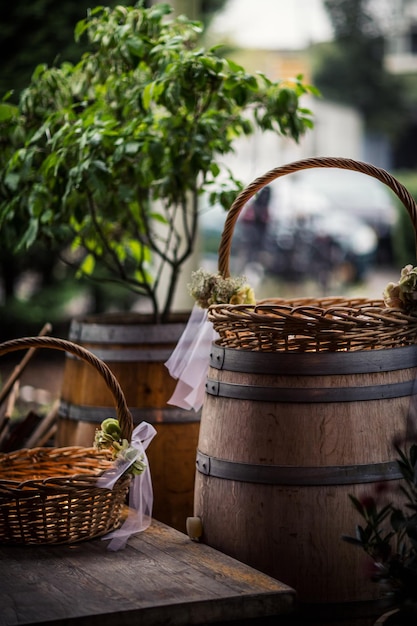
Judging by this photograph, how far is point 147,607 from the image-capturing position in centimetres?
187

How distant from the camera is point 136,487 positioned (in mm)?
2455

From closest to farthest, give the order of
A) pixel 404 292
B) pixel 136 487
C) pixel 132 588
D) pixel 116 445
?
pixel 132 588 < pixel 404 292 < pixel 116 445 < pixel 136 487

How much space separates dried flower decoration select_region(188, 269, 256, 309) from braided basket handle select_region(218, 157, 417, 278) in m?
0.05

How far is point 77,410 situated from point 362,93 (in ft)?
48.6

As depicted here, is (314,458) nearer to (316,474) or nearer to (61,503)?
(316,474)

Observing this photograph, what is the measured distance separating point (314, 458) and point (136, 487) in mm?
588

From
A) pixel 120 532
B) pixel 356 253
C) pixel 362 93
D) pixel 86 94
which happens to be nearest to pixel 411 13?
pixel 362 93

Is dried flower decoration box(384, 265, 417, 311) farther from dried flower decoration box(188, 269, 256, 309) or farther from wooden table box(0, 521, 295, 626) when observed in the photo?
wooden table box(0, 521, 295, 626)

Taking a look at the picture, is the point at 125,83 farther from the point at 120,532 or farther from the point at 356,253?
the point at 356,253

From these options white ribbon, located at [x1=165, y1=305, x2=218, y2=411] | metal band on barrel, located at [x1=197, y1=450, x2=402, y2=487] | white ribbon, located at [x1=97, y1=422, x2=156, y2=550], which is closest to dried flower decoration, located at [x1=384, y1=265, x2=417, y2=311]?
metal band on barrel, located at [x1=197, y1=450, x2=402, y2=487]

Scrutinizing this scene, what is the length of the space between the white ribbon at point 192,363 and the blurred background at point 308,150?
3932mm

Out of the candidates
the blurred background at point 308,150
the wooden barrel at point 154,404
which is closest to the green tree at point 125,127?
the wooden barrel at point 154,404

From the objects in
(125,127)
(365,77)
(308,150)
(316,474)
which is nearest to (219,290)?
(316,474)

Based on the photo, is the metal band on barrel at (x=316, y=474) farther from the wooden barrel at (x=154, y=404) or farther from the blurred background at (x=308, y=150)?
the blurred background at (x=308, y=150)
